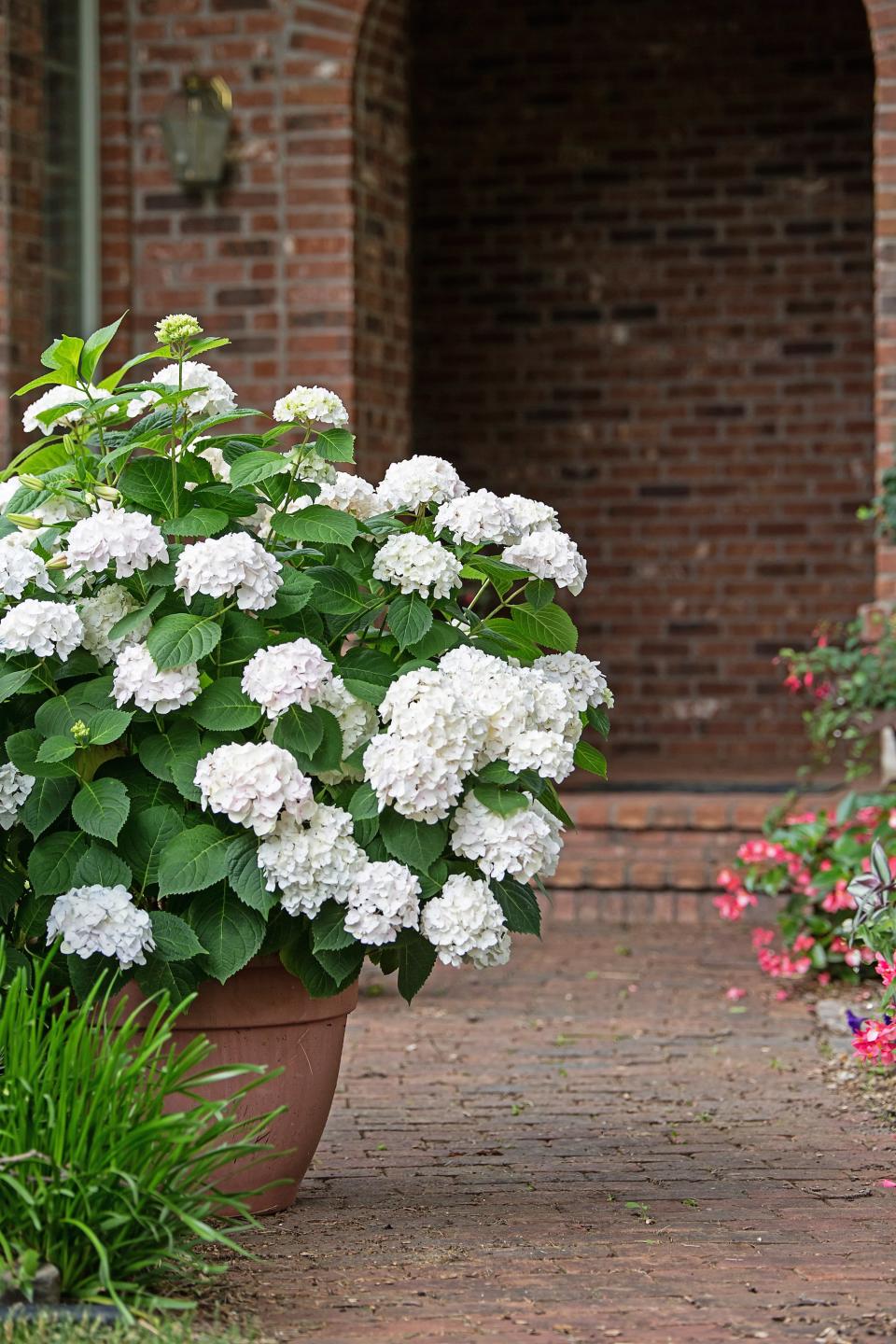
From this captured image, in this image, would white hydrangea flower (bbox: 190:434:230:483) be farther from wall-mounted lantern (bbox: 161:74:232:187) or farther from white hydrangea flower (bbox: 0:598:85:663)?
wall-mounted lantern (bbox: 161:74:232:187)

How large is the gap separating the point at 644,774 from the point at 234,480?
466 centimetres

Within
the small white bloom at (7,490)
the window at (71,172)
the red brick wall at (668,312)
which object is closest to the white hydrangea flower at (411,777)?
the small white bloom at (7,490)

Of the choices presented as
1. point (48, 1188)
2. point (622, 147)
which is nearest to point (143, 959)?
point (48, 1188)

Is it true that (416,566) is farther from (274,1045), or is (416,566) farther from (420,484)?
(274,1045)

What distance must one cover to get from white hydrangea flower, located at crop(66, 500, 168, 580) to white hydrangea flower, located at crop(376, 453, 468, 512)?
435 millimetres

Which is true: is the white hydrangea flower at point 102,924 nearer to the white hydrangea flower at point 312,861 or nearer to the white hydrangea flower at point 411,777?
the white hydrangea flower at point 312,861

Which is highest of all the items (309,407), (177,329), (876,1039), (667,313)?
(667,313)

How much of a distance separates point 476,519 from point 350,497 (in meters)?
0.29

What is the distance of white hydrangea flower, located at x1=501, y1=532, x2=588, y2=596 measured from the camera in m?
3.11

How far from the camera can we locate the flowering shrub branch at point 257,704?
9.41 ft

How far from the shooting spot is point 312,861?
9.37 feet

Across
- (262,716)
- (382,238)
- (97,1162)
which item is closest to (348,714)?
(262,716)

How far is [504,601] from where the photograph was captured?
10.6 feet

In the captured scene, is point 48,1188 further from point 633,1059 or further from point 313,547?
point 633,1059
